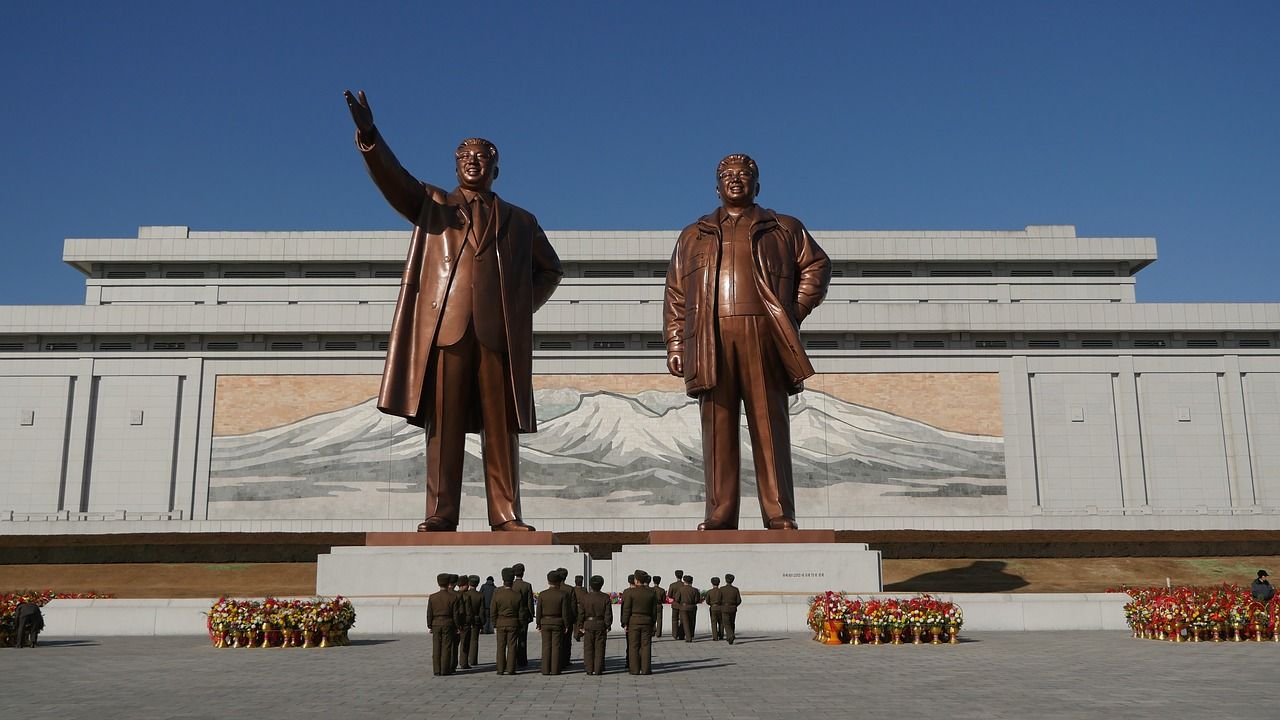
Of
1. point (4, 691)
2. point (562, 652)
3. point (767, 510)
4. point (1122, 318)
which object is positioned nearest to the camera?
point (4, 691)

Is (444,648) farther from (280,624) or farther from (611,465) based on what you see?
(611,465)

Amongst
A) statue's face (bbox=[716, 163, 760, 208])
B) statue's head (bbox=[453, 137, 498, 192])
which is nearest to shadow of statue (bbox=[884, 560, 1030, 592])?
statue's face (bbox=[716, 163, 760, 208])

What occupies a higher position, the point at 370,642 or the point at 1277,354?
the point at 1277,354

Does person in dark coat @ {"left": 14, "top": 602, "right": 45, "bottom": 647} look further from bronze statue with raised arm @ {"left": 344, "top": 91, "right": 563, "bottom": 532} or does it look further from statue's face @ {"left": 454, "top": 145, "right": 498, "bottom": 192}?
statue's face @ {"left": 454, "top": 145, "right": 498, "bottom": 192}

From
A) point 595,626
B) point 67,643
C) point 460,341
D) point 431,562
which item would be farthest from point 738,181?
point 67,643

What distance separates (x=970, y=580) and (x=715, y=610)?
10886 mm

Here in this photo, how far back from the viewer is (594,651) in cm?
762

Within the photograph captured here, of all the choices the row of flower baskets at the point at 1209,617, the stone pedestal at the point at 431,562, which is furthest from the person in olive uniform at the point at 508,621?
the row of flower baskets at the point at 1209,617

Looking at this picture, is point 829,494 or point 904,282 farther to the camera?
point 904,282

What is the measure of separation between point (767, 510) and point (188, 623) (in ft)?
21.1

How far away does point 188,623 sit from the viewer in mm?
11180

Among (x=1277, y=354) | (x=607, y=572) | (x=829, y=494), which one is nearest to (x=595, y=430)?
(x=829, y=494)

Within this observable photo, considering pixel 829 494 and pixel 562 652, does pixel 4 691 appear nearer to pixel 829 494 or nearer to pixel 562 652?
pixel 562 652

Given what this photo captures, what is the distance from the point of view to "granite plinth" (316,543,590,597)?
10461mm
